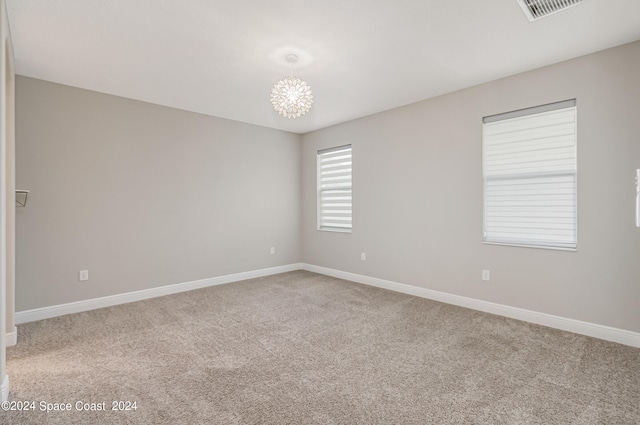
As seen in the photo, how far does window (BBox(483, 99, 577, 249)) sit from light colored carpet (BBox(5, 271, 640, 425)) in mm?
962

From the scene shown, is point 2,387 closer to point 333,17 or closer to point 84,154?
point 84,154

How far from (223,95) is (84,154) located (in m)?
1.74

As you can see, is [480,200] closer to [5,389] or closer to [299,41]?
[299,41]

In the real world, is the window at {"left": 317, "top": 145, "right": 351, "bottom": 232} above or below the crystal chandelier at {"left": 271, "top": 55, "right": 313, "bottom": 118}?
below

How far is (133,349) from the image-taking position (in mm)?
2707

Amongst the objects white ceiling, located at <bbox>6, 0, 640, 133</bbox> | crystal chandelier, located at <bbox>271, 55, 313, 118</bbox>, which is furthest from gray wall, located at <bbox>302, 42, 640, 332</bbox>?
crystal chandelier, located at <bbox>271, 55, 313, 118</bbox>

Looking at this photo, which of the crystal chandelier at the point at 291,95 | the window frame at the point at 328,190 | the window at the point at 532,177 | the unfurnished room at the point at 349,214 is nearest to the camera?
the unfurnished room at the point at 349,214

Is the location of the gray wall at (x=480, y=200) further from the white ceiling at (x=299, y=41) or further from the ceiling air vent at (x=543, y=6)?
the ceiling air vent at (x=543, y=6)

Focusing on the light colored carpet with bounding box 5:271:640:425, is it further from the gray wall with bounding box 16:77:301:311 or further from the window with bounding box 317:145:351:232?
the window with bounding box 317:145:351:232

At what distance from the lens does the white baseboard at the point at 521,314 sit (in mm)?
2773

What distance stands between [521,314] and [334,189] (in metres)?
3.18

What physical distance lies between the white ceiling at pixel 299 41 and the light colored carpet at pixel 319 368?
2.58 meters

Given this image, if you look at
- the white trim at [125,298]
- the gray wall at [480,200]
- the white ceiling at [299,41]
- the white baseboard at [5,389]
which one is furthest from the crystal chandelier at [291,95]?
the white trim at [125,298]

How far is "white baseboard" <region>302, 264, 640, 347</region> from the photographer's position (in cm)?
277
